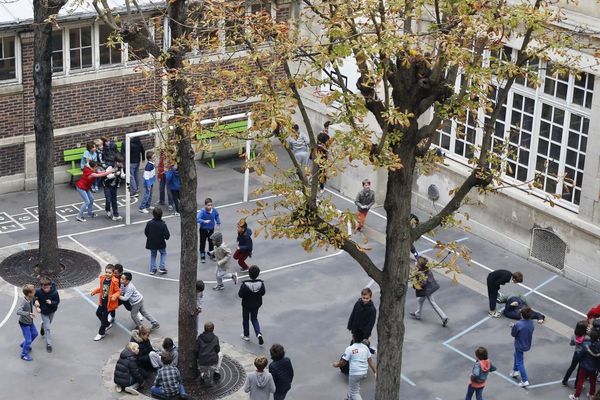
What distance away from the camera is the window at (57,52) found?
29.4 meters

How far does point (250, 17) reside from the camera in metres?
17.4

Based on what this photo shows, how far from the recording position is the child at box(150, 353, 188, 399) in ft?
66.2

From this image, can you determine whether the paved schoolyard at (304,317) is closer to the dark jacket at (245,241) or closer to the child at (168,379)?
the dark jacket at (245,241)

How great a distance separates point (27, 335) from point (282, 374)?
4855mm

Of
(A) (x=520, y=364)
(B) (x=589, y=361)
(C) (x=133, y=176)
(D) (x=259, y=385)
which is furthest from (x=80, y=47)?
(B) (x=589, y=361)

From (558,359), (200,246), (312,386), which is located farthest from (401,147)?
(200,246)

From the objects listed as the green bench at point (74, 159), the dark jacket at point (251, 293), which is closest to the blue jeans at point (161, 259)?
the dark jacket at point (251, 293)

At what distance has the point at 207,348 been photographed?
69.4ft

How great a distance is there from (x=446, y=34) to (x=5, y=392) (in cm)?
972

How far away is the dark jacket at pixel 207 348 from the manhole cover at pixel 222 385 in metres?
0.47

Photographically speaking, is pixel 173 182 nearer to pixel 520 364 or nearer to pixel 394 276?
pixel 520 364

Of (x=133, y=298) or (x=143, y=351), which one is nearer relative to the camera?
(x=143, y=351)

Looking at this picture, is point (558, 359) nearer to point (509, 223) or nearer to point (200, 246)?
point (509, 223)

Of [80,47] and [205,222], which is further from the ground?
[80,47]
